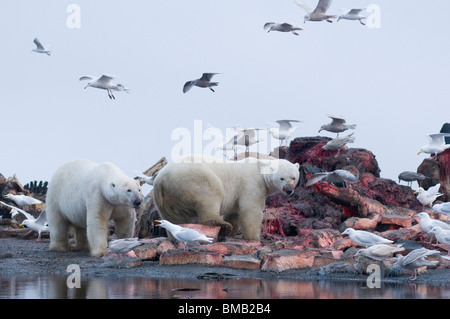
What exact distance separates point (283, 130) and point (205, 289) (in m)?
15.6

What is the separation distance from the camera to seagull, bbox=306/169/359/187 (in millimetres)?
20047

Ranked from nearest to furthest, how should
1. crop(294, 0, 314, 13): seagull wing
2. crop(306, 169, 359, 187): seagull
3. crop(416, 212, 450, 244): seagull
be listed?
1. crop(416, 212, 450, 244): seagull
2. crop(306, 169, 359, 187): seagull
3. crop(294, 0, 314, 13): seagull wing

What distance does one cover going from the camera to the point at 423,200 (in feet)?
74.5

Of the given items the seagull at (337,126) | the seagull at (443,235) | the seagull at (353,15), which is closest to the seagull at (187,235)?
the seagull at (443,235)

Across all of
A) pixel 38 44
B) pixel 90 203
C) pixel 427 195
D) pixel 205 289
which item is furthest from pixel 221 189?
pixel 38 44

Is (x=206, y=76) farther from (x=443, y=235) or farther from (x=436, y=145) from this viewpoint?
(x=443, y=235)

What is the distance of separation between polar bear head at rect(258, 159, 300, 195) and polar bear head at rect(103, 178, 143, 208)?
3.33m

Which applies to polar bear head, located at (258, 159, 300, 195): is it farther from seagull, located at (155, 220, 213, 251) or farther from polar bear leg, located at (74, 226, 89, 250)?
polar bear leg, located at (74, 226, 89, 250)

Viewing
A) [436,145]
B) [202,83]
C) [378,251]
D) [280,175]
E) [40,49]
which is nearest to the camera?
[378,251]

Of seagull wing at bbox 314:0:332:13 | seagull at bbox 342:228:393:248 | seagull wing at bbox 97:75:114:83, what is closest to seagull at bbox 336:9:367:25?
seagull wing at bbox 314:0:332:13

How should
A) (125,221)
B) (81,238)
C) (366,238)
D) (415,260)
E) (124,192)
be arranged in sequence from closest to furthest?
(415,260) → (366,238) → (124,192) → (125,221) → (81,238)

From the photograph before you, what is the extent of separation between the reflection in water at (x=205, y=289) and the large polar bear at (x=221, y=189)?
4.45 m

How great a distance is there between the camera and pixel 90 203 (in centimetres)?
1725
